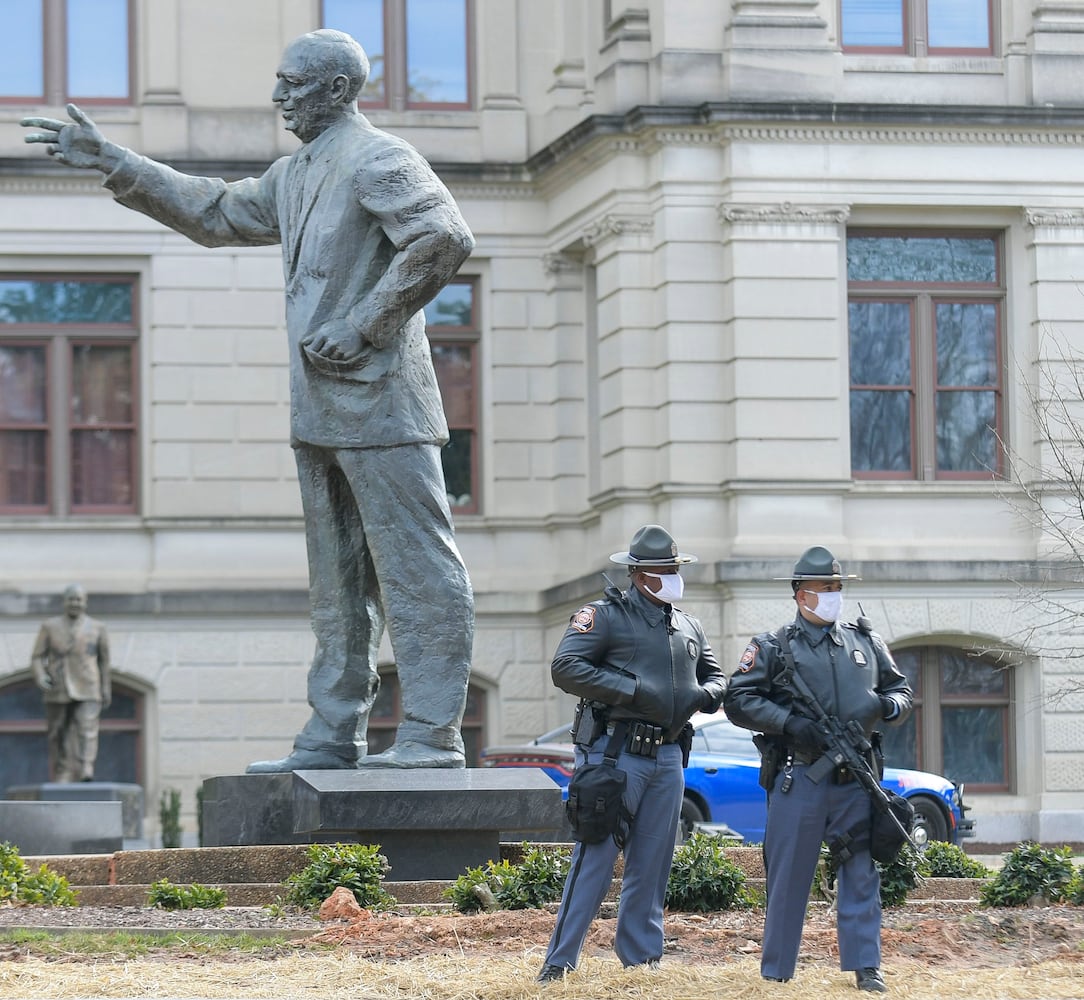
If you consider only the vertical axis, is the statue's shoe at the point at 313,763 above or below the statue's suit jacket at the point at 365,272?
below

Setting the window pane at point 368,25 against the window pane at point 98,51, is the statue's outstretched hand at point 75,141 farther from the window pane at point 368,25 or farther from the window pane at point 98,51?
the window pane at point 368,25

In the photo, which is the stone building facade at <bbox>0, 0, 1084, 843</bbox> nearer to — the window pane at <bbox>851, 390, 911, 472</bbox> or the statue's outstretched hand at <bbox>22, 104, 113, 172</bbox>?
the window pane at <bbox>851, 390, 911, 472</bbox>

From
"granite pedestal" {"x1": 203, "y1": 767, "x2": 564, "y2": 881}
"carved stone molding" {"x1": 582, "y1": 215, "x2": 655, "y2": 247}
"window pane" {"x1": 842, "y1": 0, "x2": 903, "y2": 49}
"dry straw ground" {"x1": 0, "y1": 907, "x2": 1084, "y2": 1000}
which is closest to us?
"dry straw ground" {"x1": 0, "y1": 907, "x2": 1084, "y2": 1000}

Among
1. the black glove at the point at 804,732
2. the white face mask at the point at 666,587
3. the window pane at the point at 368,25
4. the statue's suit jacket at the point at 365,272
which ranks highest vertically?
the window pane at the point at 368,25

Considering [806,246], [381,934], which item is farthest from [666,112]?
[381,934]

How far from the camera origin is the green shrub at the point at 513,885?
36.8 ft

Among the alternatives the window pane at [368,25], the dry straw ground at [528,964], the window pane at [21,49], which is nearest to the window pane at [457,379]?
the window pane at [368,25]

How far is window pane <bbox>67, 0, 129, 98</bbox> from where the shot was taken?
3225cm

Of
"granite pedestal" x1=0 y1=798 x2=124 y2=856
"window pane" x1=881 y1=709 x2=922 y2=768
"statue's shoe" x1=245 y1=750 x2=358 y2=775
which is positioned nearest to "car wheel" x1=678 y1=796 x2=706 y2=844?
"granite pedestal" x1=0 y1=798 x2=124 y2=856

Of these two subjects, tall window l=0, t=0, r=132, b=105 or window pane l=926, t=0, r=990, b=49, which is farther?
tall window l=0, t=0, r=132, b=105

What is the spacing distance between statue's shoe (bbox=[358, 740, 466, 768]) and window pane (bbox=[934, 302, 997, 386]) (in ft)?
61.5

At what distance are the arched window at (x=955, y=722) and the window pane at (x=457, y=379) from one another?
6730mm

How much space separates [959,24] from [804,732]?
21642 millimetres

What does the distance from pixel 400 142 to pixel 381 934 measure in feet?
12.9
